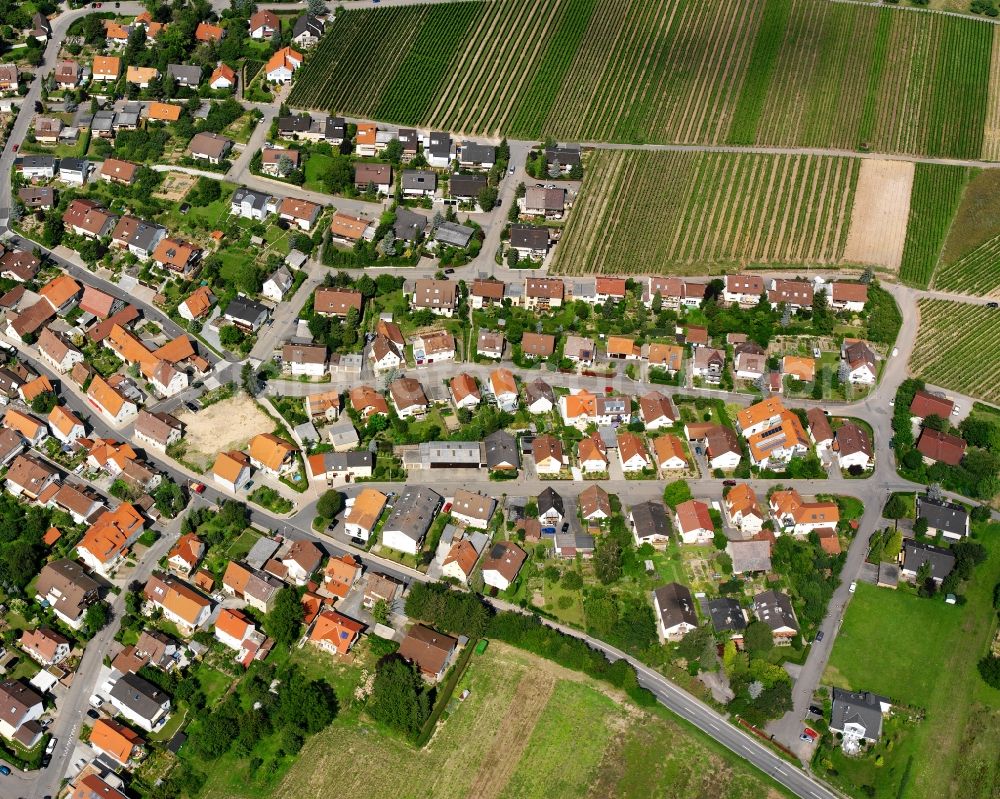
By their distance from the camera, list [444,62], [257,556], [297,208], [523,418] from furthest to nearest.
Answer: [444,62] < [297,208] < [523,418] < [257,556]

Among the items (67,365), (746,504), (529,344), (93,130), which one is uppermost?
(93,130)

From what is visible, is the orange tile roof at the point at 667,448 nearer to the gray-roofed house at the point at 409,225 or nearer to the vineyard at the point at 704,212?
the vineyard at the point at 704,212

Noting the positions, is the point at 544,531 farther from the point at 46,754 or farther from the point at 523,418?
the point at 46,754

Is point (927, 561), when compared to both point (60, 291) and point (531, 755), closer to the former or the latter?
point (531, 755)

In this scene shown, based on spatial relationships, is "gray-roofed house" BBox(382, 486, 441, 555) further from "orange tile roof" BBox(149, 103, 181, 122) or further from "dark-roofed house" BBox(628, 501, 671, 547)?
"orange tile roof" BBox(149, 103, 181, 122)

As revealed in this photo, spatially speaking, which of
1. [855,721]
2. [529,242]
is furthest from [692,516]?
[529,242]

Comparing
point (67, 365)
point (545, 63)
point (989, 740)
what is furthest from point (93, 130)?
point (989, 740)

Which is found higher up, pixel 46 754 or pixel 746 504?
pixel 746 504

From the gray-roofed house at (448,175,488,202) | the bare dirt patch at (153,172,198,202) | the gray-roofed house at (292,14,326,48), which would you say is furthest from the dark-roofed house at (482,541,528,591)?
the gray-roofed house at (292,14,326,48)
